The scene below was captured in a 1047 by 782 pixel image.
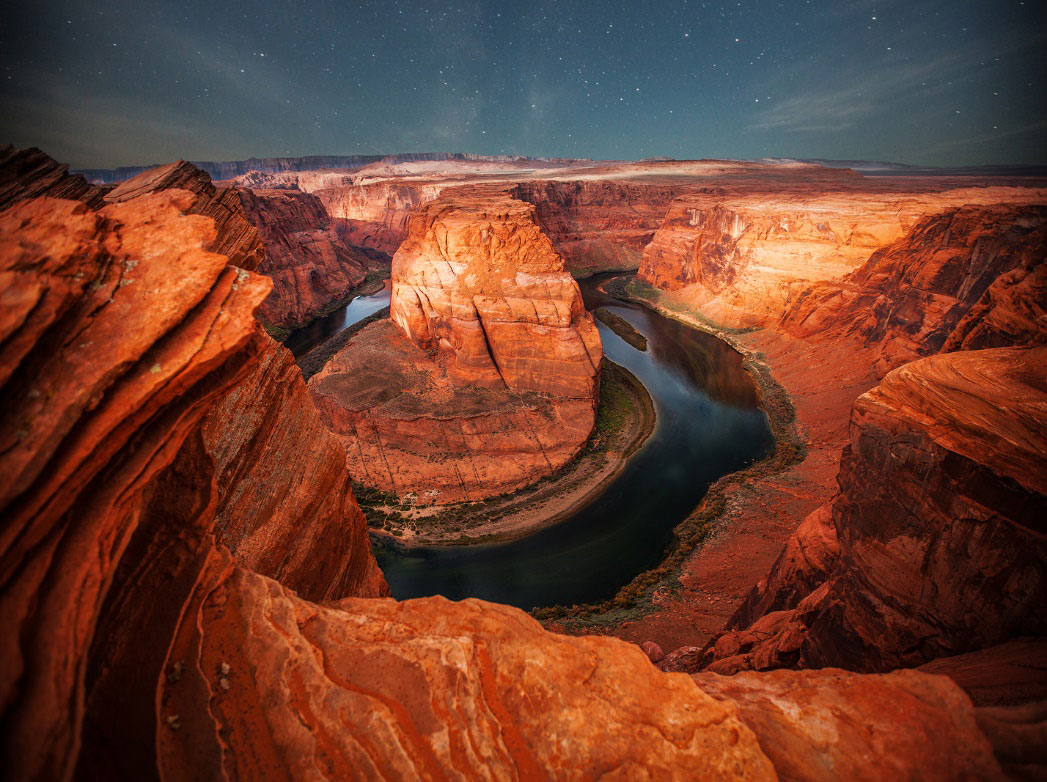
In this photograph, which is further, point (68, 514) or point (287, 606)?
point (287, 606)

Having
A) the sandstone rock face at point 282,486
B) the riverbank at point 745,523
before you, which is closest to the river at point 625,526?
the riverbank at point 745,523

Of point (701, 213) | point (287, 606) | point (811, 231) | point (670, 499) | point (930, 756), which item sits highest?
point (701, 213)

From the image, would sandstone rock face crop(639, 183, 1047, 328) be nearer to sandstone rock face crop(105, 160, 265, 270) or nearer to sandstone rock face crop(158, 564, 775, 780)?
sandstone rock face crop(158, 564, 775, 780)

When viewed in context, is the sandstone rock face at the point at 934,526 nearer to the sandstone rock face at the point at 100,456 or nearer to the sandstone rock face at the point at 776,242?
the sandstone rock face at the point at 100,456

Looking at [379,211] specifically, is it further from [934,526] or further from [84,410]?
[934,526]

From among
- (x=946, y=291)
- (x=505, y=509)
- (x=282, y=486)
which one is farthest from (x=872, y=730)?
(x=946, y=291)

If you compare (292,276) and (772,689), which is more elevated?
A: (292,276)

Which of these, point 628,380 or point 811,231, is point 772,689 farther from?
point 811,231

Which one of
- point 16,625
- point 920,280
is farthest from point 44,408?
point 920,280
